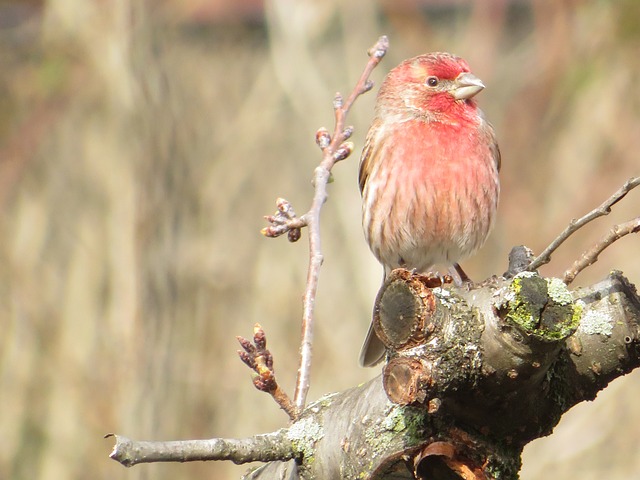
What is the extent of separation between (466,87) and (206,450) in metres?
3.47

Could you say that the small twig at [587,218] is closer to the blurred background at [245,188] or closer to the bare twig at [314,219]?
the bare twig at [314,219]

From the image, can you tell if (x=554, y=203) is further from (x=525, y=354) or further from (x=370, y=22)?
(x=525, y=354)

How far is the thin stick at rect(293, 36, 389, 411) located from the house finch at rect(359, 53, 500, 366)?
1199 millimetres

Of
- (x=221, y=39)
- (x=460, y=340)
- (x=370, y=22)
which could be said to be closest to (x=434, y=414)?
(x=460, y=340)

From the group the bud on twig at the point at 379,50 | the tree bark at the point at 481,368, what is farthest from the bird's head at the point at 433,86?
the tree bark at the point at 481,368

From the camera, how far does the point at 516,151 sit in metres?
10.6

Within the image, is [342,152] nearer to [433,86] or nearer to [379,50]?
[379,50]

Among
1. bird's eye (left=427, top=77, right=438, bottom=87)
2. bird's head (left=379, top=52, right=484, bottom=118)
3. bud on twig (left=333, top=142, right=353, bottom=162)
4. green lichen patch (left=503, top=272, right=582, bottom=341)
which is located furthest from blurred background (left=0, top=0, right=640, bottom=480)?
green lichen patch (left=503, top=272, right=582, bottom=341)

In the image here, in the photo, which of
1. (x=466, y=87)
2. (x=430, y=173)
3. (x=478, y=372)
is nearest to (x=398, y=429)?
(x=478, y=372)

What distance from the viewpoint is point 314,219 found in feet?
11.9

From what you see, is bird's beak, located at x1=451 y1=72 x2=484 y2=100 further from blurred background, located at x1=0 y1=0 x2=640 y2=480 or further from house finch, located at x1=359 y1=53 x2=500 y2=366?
blurred background, located at x1=0 y1=0 x2=640 y2=480

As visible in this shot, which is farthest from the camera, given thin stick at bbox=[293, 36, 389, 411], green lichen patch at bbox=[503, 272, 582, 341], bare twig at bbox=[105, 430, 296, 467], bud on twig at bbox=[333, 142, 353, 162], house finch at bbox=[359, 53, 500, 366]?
house finch at bbox=[359, 53, 500, 366]

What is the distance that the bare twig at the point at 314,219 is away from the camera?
3.41 metres

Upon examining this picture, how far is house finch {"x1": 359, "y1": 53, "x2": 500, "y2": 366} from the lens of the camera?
5.14m
